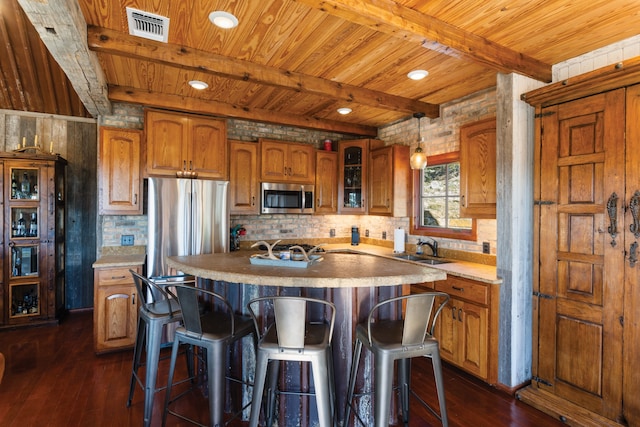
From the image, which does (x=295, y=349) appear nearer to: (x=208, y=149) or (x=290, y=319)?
(x=290, y=319)

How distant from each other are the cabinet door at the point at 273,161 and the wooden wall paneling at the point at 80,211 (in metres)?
2.36

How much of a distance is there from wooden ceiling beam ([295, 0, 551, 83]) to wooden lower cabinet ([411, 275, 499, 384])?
65.6 inches

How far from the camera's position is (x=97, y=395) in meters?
2.58

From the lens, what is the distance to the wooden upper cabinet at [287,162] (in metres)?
4.23

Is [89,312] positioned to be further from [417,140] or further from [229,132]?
[417,140]

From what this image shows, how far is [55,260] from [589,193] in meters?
5.20

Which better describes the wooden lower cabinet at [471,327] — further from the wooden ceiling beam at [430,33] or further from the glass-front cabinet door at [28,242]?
the glass-front cabinet door at [28,242]

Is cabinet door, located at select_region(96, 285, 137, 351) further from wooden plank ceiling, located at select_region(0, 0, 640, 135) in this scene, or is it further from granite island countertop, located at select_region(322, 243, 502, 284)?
granite island countertop, located at select_region(322, 243, 502, 284)

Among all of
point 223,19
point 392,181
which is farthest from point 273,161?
point 223,19

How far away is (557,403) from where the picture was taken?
2.39 meters

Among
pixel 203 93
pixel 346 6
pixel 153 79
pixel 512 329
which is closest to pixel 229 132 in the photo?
pixel 203 93

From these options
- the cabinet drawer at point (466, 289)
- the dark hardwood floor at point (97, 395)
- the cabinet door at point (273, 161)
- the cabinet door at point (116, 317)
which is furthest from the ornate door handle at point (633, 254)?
the cabinet door at point (116, 317)

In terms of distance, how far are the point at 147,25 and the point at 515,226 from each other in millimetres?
2907

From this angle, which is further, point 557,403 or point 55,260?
point 55,260
